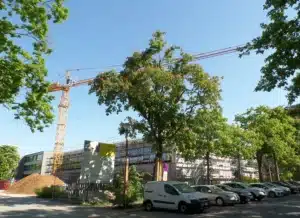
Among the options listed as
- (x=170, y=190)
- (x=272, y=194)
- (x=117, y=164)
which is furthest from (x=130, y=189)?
(x=117, y=164)

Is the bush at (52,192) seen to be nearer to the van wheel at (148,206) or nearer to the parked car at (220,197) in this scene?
the van wheel at (148,206)

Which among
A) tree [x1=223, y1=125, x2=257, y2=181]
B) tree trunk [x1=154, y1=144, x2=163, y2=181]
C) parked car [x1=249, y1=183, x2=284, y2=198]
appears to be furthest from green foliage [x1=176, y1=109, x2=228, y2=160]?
parked car [x1=249, y1=183, x2=284, y2=198]

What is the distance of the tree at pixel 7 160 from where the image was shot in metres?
64.1

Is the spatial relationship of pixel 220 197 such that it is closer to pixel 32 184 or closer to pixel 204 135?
pixel 204 135

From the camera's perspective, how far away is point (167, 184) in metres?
17.8

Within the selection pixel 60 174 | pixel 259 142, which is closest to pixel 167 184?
pixel 259 142

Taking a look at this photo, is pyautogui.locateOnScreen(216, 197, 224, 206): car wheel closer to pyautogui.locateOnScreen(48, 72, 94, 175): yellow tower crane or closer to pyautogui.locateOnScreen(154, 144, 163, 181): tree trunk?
pyautogui.locateOnScreen(154, 144, 163, 181): tree trunk

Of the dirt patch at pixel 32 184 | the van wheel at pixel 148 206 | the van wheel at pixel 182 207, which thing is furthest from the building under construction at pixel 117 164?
the van wheel at pixel 182 207

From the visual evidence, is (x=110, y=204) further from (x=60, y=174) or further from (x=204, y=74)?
(x=60, y=174)

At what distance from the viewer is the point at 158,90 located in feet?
82.3

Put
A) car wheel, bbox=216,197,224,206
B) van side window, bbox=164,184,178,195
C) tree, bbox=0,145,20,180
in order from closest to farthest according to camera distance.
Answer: van side window, bbox=164,184,178,195, car wheel, bbox=216,197,224,206, tree, bbox=0,145,20,180

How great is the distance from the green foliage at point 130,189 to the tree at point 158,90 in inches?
133

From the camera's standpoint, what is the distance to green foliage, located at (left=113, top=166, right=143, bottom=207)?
63.5 ft

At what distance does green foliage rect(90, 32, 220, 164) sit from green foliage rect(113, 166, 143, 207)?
427cm
